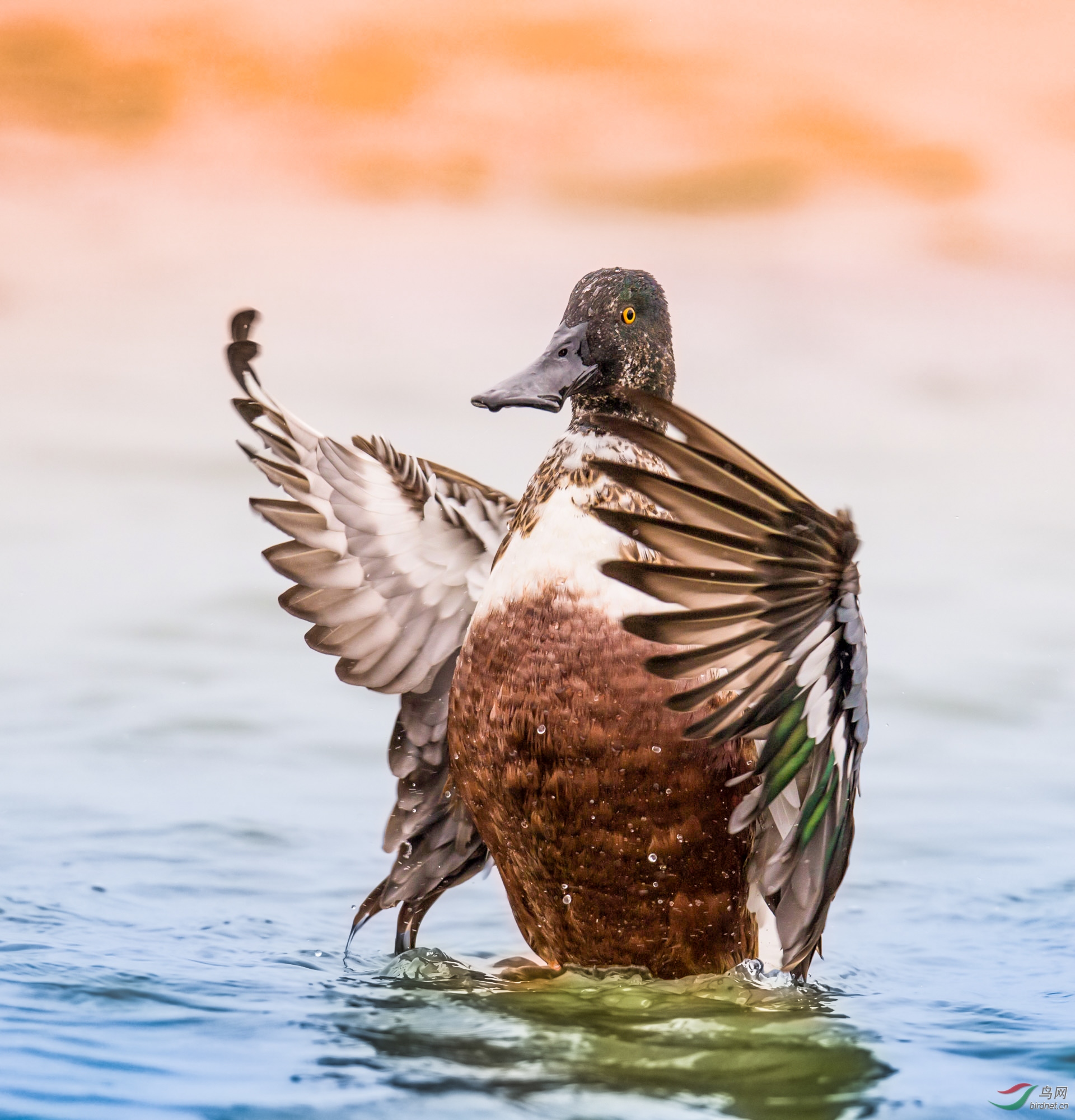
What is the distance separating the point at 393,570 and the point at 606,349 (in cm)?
94

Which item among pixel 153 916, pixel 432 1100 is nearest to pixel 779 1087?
pixel 432 1100

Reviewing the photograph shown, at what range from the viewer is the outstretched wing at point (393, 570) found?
455cm

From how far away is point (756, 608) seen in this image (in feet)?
10.4
